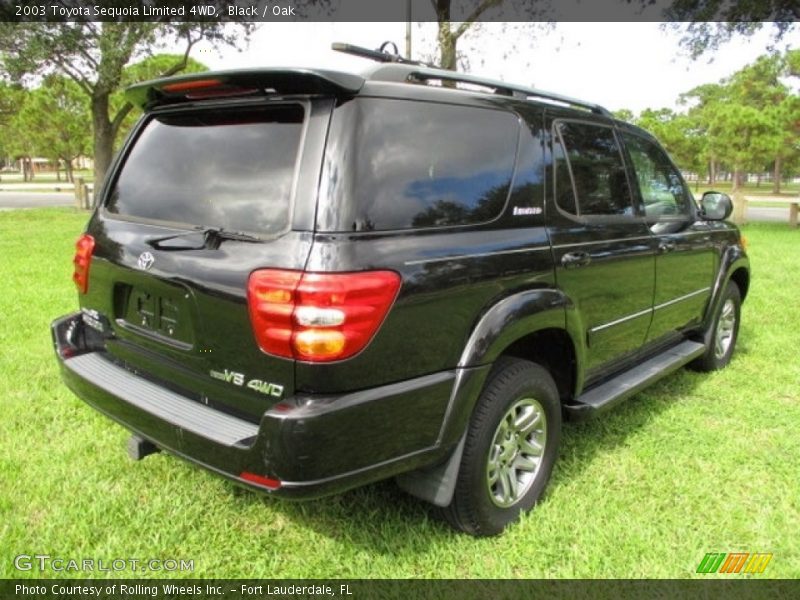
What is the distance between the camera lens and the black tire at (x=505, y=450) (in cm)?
246

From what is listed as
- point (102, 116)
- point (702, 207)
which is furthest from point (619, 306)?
point (102, 116)

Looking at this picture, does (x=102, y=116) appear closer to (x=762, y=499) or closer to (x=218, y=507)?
(x=218, y=507)

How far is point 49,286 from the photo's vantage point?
23.3ft

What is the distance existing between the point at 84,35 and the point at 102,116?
113 inches

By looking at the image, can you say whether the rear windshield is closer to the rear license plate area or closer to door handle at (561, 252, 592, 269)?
the rear license plate area

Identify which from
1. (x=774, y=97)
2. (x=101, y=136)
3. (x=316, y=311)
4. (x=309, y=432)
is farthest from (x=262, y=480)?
(x=774, y=97)

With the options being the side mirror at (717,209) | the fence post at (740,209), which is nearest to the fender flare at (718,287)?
the side mirror at (717,209)

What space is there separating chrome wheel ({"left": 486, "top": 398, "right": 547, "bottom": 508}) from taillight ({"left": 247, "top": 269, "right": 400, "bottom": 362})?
0.90 metres

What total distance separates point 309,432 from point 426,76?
5.15 feet

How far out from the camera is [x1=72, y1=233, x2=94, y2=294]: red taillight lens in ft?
9.15

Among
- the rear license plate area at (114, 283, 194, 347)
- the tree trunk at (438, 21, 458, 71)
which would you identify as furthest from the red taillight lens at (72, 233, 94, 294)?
the tree trunk at (438, 21, 458, 71)

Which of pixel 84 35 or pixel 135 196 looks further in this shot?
pixel 84 35

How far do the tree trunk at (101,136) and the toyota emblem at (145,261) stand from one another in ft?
50.0

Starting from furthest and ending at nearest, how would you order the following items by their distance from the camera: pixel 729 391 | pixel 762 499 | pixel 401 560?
pixel 729 391
pixel 762 499
pixel 401 560
